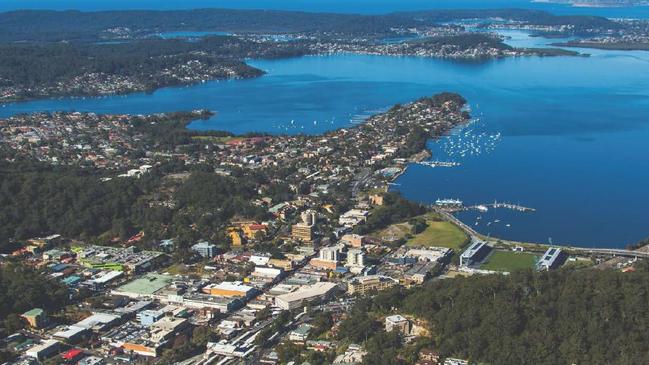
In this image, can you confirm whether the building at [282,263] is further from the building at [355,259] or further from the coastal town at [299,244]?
the building at [355,259]

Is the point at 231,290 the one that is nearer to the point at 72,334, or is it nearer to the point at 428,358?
the point at 72,334

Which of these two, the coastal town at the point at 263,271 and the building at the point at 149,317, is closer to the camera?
the coastal town at the point at 263,271

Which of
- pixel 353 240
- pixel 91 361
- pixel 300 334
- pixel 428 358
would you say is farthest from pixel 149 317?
pixel 353 240

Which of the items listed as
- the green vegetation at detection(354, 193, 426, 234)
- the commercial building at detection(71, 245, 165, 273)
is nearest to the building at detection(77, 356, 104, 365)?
the commercial building at detection(71, 245, 165, 273)

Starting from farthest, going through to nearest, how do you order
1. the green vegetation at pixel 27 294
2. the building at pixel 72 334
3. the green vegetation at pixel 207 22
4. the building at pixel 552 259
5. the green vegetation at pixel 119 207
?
the green vegetation at pixel 207 22
the green vegetation at pixel 119 207
the building at pixel 552 259
the green vegetation at pixel 27 294
the building at pixel 72 334

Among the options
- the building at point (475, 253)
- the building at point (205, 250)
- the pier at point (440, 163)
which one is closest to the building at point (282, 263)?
the building at point (205, 250)

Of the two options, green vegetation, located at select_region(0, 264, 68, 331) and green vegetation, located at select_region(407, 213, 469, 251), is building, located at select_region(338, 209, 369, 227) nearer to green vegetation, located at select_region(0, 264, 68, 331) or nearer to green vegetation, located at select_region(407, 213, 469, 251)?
green vegetation, located at select_region(407, 213, 469, 251)
